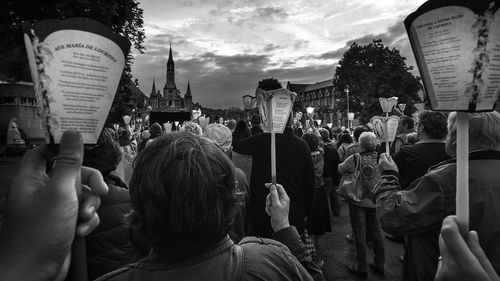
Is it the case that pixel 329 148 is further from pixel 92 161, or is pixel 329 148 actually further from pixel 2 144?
pixel 2 144

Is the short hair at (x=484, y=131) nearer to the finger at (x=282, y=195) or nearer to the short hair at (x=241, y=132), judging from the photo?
the finger at (x=282, y=195)

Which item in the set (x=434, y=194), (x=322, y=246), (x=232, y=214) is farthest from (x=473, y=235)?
(x=322, y=246)

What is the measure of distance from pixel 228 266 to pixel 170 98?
150 metres

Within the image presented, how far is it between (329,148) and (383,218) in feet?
17.2

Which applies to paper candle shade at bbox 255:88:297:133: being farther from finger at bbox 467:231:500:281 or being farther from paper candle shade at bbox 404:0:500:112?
finger at bbox 467:231:500:281

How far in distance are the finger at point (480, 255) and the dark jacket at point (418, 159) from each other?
2583 millimetres

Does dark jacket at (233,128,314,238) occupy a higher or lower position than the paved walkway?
higher

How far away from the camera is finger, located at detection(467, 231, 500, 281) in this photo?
109 centimetres

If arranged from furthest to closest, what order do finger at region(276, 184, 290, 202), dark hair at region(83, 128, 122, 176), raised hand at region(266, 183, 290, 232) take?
dark hair at region(83, 128, 122, 176) < finger at region(276, 184, 290, 202) < raised hand at region(266, 183, 290, 232)

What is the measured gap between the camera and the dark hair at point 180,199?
1248mm

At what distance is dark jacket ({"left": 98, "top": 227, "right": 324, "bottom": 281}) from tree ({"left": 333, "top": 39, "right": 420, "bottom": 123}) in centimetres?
4276

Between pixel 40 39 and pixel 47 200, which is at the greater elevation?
pixel 40 39

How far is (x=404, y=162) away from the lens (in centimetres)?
363

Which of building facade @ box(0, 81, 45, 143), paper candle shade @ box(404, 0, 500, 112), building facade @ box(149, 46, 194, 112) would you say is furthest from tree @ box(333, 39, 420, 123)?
building facade @ box(149, 46, 194, 112)
